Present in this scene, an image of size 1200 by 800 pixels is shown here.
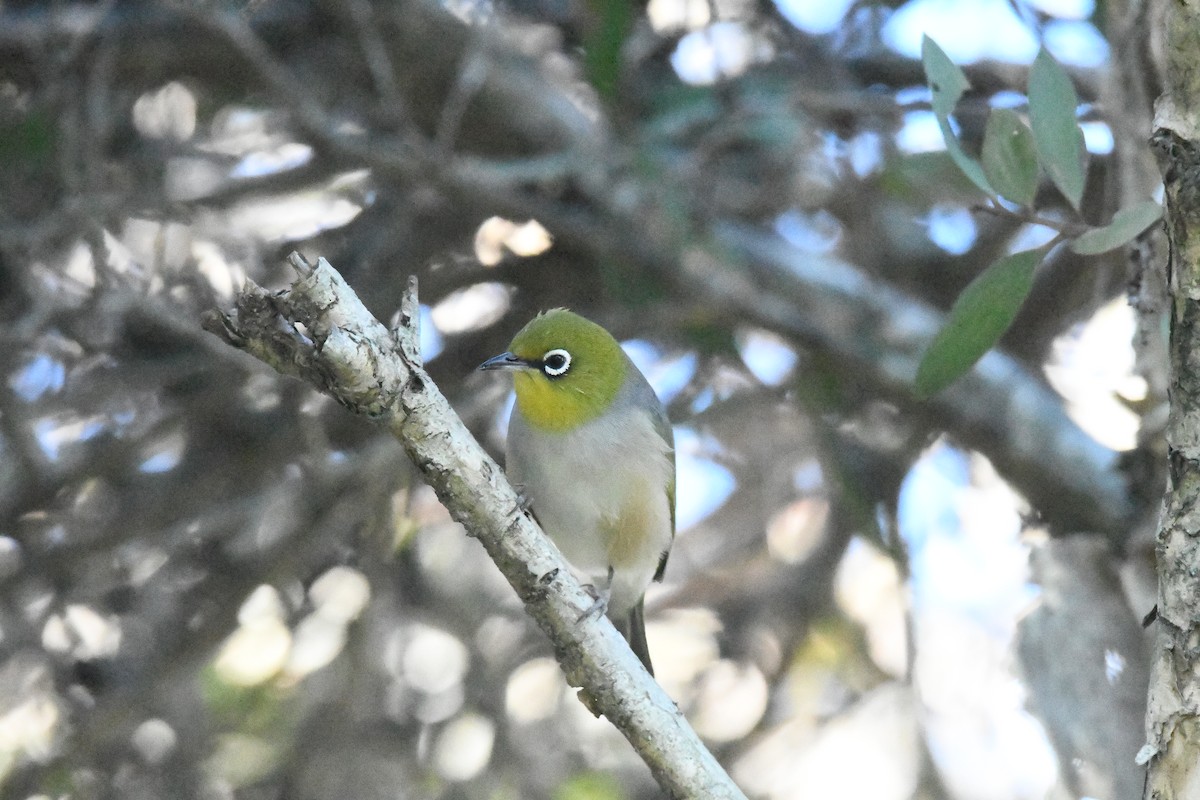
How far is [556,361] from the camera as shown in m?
3.78

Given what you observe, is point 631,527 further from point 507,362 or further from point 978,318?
point 978,318

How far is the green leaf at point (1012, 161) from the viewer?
114 inches

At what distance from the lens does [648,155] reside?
4219mm

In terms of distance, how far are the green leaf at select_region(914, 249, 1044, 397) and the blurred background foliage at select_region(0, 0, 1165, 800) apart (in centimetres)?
75

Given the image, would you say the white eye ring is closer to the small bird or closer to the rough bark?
the small bird

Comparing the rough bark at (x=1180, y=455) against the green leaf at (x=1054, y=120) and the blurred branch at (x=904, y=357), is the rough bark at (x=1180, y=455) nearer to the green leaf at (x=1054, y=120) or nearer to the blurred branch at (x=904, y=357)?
the green leaf at (x=1054, y=120)

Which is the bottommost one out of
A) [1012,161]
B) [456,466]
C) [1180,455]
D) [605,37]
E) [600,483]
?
[600,483]

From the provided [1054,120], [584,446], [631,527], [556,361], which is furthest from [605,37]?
[1054,120]

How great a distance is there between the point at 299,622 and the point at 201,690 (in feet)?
1.41

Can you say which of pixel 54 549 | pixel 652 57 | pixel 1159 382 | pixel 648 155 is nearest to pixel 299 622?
pixel 54 549

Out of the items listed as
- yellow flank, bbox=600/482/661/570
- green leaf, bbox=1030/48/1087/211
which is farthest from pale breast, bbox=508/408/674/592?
green leaf, bbox=1030/48/1087/211

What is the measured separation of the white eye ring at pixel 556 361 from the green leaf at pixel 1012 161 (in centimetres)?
140

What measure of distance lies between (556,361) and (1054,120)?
161 centimetres

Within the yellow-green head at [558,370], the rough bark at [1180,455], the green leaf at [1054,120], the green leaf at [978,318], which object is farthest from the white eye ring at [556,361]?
the rough bark at [1180,455]
